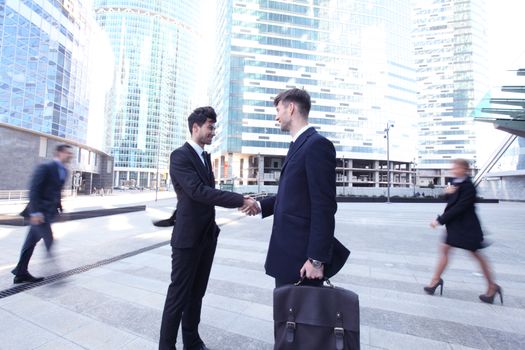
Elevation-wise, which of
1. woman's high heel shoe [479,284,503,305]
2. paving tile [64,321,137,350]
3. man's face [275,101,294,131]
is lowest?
paving tile [64,321,137,350]

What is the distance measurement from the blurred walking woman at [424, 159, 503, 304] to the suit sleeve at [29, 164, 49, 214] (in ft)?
20.0

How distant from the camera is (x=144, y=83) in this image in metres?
120

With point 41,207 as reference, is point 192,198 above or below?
above

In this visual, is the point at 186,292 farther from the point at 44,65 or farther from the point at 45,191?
the point at 44,65

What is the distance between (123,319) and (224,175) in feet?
242

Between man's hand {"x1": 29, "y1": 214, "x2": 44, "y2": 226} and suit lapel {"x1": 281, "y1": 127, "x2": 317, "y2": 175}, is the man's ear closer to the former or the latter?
suit lapel {"x1": 281, "y1": 127, "x2": 317, "y2": 175}

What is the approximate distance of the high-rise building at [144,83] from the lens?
115938mm

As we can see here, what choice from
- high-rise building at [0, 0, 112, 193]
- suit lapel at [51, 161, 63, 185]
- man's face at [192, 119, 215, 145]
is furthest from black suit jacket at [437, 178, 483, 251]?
high-rise building at [0, 0, 112, 193]

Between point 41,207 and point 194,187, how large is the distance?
3.33m

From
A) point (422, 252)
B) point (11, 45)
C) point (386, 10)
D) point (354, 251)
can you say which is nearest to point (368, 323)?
point (354, 251)

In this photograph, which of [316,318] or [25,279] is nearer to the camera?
[316,318]

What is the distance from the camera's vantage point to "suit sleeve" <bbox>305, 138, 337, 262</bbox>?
1.87 m

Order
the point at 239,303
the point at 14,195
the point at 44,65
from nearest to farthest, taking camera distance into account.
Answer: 1. the point at 239,303
2. the point at 14,195
3. the point at 44,65

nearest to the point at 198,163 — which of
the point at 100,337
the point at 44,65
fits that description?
the point at 100,337
